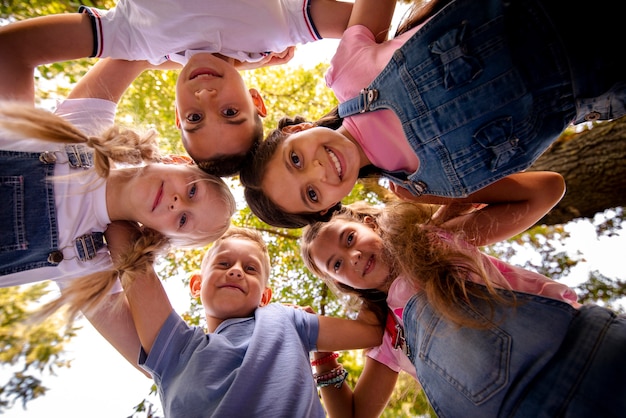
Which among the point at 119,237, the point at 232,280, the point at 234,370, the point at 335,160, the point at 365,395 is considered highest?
the point at 119,237

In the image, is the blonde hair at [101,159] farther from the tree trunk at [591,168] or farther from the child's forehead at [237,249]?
the tree trunk at [591,168]

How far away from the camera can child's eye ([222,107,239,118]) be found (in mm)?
1858

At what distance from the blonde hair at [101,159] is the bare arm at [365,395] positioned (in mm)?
1335

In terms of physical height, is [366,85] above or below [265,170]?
above

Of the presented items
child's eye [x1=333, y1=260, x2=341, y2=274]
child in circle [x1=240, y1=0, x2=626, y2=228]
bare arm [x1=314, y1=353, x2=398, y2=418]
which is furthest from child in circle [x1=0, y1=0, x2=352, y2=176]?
bare arm [x1=314, y1=353, x2=398, y2=418]

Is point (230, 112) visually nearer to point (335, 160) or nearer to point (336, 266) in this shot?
point (335, 160)

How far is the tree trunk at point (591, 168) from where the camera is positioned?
115 inches

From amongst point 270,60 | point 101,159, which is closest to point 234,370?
point 101,159

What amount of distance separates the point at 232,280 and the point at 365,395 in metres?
1.15

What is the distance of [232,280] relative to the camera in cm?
227

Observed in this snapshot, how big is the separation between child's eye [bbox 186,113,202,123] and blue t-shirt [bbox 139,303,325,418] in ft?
3.34

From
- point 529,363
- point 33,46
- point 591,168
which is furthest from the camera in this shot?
point 591,168

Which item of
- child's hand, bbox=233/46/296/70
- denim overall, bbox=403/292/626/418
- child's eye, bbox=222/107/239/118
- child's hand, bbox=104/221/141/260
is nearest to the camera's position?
denim overall, bbox=403/292/626/418

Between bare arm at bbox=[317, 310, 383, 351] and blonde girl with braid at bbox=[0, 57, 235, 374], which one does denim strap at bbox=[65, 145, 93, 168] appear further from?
bare arm at bbox=[317, 310, 383, 351]
